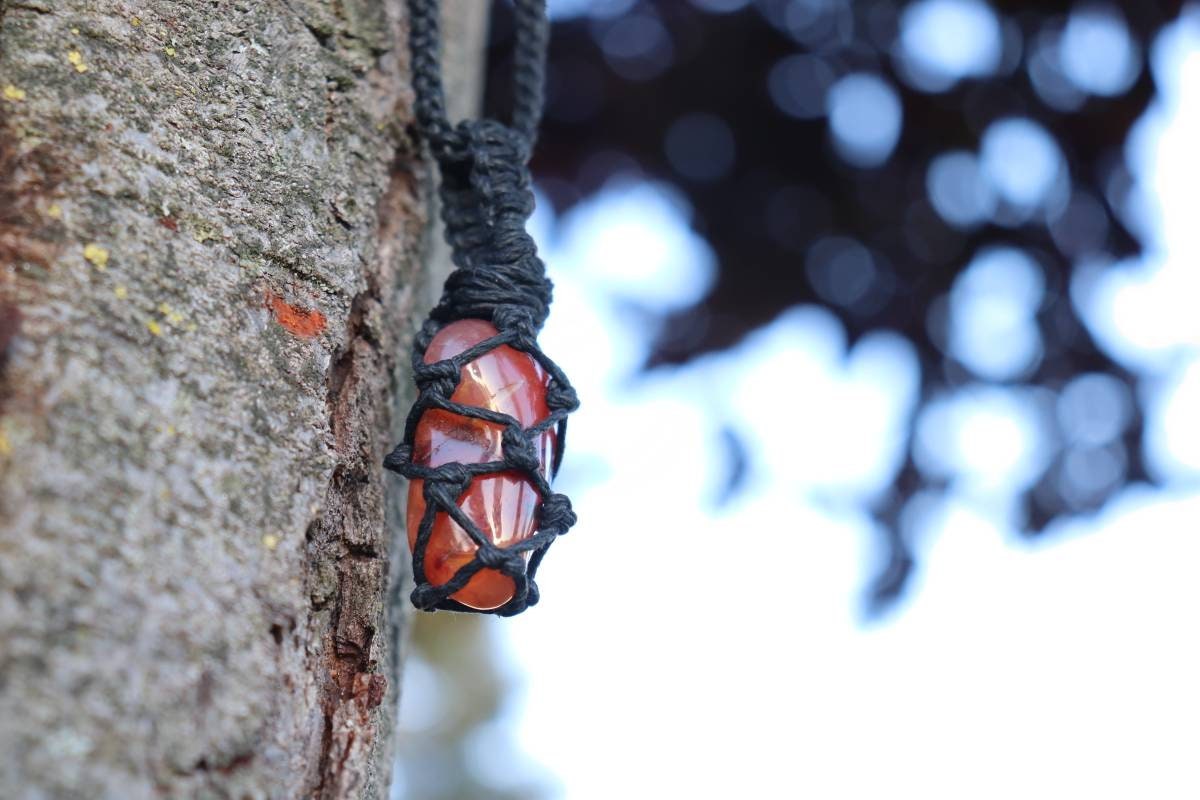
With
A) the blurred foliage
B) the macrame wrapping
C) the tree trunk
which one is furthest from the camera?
the blurred foliage

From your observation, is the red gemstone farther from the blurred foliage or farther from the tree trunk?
the blurred foliage

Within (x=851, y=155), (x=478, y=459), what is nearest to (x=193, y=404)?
(x=478, y=459)

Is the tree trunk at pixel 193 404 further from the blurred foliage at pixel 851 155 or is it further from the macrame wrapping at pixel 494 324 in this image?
the blurred foliage at pixel 851 155

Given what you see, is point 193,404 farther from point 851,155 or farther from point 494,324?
point 851,155

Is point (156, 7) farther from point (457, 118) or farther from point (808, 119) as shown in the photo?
point (808, 119)

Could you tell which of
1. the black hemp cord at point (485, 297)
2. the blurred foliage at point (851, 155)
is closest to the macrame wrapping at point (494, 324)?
the black hemp cord at point (485, 297)

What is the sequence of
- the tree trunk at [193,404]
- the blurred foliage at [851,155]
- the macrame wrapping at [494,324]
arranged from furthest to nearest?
the blurred foliage at [851,155] < the macrame wrapping at [494,324] < the tree trunk at [193,404]

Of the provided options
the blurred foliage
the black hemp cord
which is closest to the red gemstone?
the black hemp cord
